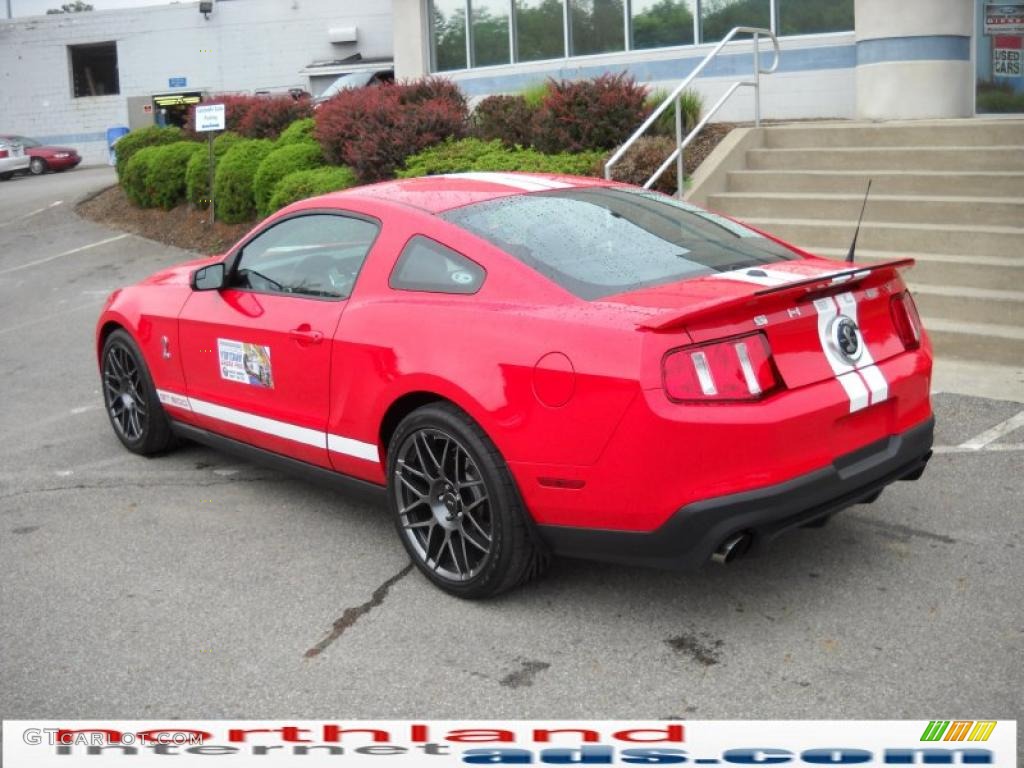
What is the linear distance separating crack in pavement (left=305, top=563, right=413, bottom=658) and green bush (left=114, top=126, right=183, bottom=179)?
1601 cm

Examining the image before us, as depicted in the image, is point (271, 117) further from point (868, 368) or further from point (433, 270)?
point (868, 368)

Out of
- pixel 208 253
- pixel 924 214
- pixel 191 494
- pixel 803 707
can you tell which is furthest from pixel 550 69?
pixel 803 707

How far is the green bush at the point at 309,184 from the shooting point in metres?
13.2

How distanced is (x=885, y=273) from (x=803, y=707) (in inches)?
66.9

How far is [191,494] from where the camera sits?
5.93 meters

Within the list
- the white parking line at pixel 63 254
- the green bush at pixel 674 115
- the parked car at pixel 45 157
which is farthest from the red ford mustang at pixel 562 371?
the parked car at pixel 45 157

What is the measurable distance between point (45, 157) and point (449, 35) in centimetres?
2195

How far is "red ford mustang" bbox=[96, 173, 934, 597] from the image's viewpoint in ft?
12.4

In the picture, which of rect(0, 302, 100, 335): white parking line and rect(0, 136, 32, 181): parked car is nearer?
rect(0, 302, 100, 335): white parking line

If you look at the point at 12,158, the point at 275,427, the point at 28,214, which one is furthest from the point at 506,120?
the point at 12,158

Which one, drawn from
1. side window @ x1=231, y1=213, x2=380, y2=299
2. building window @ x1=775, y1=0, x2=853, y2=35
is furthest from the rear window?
building window @ x1=775, y1=0, x2=853, y2=35

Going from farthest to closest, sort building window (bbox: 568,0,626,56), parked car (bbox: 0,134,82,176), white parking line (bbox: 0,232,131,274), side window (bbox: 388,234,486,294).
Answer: parked car (bbox: 0,134,82,176), building window (bbox: 568,0,626,56), white parking line (bbox: 0,232,131,274), side window (bbox: 388,234,486,294)

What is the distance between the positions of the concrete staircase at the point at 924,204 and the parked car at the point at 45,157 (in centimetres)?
3007

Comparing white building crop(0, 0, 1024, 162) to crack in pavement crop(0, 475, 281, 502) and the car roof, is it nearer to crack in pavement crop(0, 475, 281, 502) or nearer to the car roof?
the car roof
